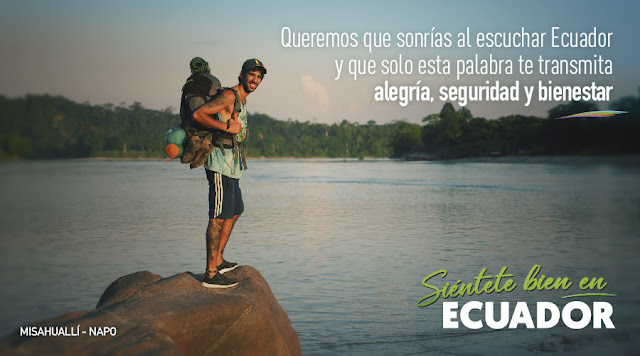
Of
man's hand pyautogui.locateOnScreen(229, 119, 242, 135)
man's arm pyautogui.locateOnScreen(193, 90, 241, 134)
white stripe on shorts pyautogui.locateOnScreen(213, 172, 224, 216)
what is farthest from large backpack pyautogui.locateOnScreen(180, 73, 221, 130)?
white stripe on shorts pyautogui.locateOnScreen(213, 172, 224, 216)

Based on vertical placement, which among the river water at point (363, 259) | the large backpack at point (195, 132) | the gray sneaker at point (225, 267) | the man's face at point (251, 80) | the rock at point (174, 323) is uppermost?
the man's face at point (251, 80)

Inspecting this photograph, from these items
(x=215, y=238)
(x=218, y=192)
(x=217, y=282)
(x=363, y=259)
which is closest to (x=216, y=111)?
(x=218, y=192)

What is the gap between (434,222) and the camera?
24922 millimetres

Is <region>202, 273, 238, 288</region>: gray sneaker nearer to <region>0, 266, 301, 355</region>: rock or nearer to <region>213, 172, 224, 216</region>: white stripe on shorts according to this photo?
<region>0, 266, 301, 355</region>: rock

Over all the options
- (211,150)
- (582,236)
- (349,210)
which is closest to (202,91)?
(211,150)

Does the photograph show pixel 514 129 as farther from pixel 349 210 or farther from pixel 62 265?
pixel 62 265

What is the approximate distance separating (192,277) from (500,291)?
640cm

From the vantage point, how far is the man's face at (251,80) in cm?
702

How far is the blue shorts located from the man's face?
2.98 feet

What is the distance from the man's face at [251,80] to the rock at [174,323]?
6.45ft

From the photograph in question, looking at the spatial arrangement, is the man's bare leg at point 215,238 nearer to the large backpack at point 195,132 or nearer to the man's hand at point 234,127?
the large backpack at point 195,132

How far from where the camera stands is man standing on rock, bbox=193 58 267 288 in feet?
22.7

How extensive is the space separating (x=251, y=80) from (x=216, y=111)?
0.52 metres

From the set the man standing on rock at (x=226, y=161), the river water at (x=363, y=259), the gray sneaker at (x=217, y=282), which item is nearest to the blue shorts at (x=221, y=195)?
the man standing on rock at (x=226, y=161)
